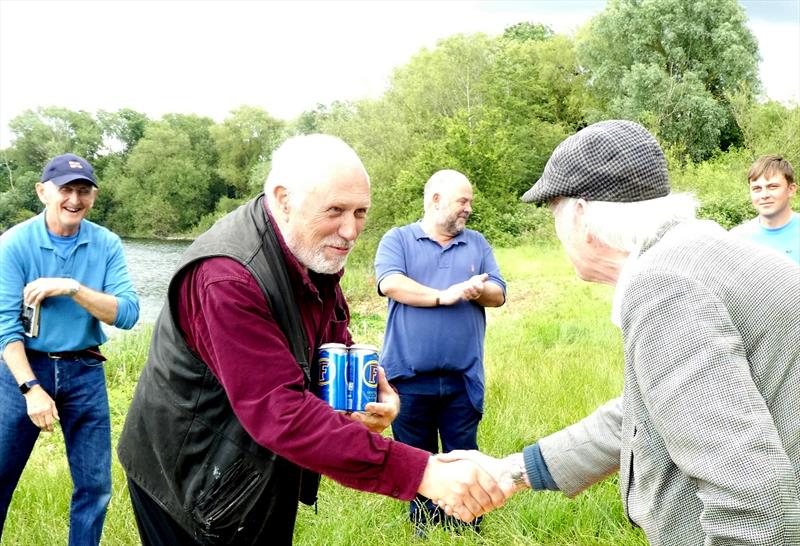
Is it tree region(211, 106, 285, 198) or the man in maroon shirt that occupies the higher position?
the man in maroon shirt

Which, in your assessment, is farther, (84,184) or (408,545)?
(84,184)

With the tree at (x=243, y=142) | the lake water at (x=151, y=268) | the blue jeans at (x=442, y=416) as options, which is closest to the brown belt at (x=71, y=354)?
the blue jeans at (x=442, y=416)

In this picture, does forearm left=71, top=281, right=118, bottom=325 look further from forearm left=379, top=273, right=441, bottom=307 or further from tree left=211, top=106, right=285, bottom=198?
tree left=211, top=106, right=285, bottom=198

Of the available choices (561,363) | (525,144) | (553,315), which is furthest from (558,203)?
(525,144)

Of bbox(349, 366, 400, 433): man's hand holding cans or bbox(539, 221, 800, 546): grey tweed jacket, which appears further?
bbox(349, 366, 400, 433): man's hand holding cans

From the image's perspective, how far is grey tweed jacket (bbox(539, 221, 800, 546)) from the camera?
1.50 meters

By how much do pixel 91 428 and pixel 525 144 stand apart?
4165cm

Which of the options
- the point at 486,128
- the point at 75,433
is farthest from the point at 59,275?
the point at 486,128

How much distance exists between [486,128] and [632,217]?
22806mm

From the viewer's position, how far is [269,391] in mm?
2068

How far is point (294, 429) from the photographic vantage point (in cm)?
208

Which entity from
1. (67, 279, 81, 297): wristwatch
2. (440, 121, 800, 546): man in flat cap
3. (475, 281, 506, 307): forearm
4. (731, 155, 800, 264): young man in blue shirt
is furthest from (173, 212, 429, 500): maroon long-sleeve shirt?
(731, 155, 800, 264): young man in blue shirt

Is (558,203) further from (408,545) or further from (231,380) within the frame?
(408,545)

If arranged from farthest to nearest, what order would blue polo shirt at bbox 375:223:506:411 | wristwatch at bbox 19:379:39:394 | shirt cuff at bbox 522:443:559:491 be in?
blue polo shirt at bbox 375:223:506:411
wristwatch at bbox 19:379:39:394
shirt cuff at bbox 522:443:559:491
